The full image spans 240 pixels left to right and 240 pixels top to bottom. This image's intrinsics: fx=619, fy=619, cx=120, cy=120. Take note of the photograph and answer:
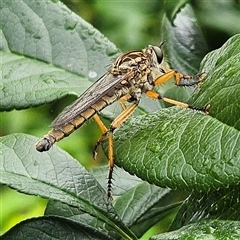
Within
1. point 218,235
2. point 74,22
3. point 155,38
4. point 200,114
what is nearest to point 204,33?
point 74,22

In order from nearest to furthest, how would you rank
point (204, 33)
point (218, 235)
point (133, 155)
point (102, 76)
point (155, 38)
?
point (218, 235) → point (133, 155) → point (102, 76) → point (204, 33) → point (155, 38)

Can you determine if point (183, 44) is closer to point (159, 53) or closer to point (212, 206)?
point (159, 53)

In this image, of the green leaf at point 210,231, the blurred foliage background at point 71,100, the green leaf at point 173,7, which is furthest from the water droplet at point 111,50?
the blurred foliage background at point 71,100

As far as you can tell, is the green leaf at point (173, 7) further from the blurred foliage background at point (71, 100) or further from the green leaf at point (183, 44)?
the blurred foliage background at point (71, 100)

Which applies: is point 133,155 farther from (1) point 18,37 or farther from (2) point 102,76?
(1) point 18,37

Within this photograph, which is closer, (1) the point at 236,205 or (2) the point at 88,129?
Answer: (1) the point at 236,205
